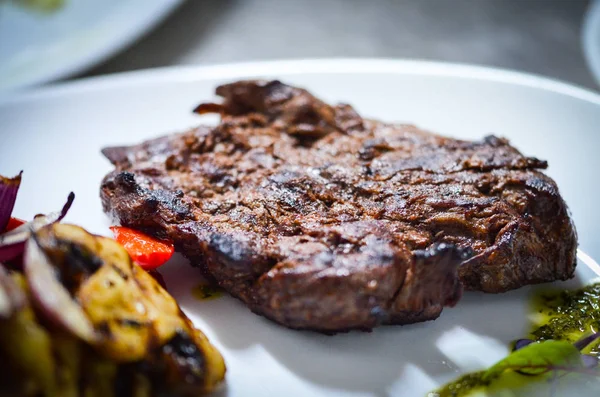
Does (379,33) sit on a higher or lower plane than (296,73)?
higher

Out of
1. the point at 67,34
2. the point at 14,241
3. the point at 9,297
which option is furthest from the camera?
the point at 67,34

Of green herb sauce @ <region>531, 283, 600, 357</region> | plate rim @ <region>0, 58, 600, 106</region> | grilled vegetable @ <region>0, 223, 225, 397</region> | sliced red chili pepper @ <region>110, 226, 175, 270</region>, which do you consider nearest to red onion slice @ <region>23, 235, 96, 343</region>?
grilled vegetable @ <region>0, 223, 225, 397</region>

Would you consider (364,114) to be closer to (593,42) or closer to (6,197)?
(593,42)

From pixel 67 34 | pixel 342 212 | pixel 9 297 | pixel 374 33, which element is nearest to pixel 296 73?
pixel 342 212

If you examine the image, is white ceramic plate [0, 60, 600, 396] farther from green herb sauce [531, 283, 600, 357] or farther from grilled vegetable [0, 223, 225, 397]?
grilled vegetable [0, 223, 225, 397]

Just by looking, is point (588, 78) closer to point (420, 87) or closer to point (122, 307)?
point (420, 87)

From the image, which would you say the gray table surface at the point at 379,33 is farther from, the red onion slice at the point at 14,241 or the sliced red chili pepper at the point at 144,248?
the red onion slice at the point at 14,241

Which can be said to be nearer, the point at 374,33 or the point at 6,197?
the point at 6,197
